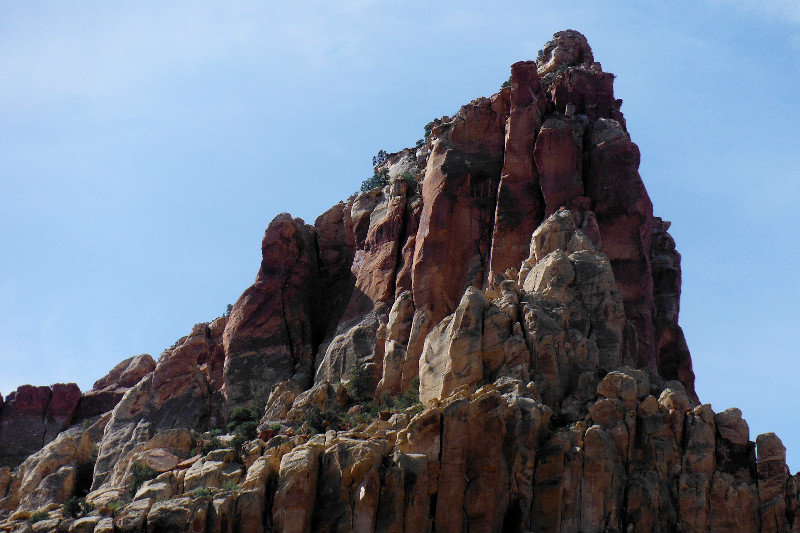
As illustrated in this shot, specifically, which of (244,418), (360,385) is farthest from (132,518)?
(244,418)

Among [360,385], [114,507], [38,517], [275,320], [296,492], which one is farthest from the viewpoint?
[275,320]

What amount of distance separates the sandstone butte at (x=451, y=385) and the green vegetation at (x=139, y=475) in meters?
0.24

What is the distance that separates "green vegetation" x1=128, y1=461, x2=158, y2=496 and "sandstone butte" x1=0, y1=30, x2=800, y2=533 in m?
0.24

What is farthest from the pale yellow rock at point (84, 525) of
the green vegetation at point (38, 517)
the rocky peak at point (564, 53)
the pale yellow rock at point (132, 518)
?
the rocky peak at point (564, 53)

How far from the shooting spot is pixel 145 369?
496ft

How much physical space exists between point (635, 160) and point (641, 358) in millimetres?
18742

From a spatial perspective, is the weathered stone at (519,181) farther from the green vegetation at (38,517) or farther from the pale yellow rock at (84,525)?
the pale yellow rock at (84,525)

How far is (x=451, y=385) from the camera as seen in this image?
328 ft

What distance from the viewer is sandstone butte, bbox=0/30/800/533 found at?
300ft

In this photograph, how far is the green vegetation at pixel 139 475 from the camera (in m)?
109

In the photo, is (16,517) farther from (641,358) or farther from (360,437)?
(641,358)

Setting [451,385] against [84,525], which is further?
[451,385]

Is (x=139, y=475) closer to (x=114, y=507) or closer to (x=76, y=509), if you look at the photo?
(x=76, y=509)

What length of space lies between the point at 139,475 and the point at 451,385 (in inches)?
1037
